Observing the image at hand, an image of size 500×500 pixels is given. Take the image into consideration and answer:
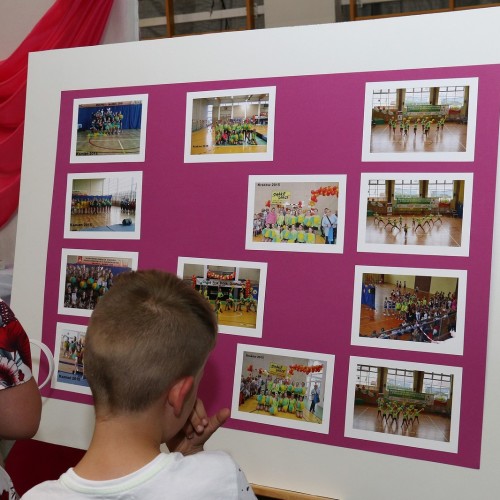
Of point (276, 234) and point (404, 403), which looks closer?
point (404, 403)

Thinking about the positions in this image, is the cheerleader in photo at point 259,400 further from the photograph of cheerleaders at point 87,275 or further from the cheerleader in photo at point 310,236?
the photograph of cheerleaders at point 87,275

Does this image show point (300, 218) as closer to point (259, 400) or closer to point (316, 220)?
point (316, 220)

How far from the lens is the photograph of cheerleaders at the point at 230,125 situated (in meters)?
2.01

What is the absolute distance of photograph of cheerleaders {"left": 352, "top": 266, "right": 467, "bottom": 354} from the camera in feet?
5.75

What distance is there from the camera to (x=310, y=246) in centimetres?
193

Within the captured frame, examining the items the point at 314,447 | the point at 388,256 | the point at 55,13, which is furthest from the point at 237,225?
the point at 55,13

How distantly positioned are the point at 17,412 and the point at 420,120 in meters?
1.32

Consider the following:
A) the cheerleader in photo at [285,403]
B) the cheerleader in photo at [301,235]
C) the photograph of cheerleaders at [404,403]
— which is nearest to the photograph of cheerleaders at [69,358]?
the cheerleader in photo at [285,403]

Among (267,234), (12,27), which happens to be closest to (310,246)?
(267,234)

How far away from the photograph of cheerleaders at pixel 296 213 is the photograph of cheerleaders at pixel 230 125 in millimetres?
107

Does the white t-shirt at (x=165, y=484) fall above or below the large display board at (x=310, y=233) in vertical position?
below

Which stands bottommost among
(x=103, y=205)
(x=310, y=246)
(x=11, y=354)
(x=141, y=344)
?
(x=11, y=354)

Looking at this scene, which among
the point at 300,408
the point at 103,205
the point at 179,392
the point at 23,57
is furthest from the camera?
the point at 23,57

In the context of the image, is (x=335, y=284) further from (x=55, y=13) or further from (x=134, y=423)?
(x=55, y=13)
